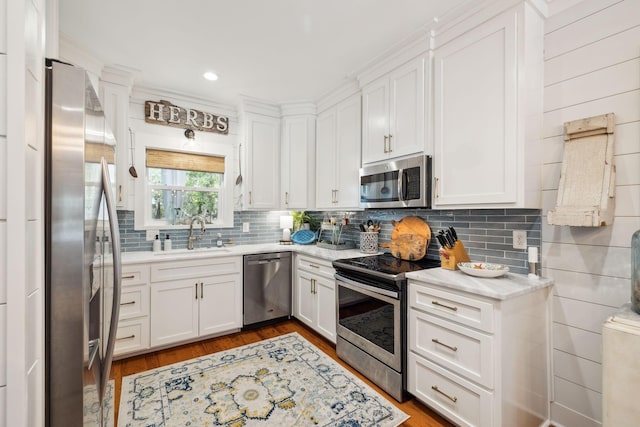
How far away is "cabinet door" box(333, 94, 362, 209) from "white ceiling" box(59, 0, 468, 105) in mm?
304

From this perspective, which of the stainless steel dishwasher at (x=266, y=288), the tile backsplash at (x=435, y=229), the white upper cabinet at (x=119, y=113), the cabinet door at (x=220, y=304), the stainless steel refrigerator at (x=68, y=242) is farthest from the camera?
the stainless steel dishwasher at (x=266, y=288)

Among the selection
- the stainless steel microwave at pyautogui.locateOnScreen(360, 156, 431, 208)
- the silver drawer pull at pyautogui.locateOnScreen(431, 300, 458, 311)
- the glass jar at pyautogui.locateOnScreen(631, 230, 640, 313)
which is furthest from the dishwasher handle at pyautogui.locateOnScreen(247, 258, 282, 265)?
the glass jar at pyautogui.locateOnScreen(631, 230, 640, 313)

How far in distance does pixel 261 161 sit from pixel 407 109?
1902 millimetres

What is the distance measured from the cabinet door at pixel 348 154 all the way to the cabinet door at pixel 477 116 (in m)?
0.93

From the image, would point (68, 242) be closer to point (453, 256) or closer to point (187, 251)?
point (453, 256)

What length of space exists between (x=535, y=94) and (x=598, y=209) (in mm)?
767

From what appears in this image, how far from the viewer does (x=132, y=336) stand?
2.53 m

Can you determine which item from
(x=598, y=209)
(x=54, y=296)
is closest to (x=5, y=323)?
(x=54, y=296)

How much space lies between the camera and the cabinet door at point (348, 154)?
2.92m

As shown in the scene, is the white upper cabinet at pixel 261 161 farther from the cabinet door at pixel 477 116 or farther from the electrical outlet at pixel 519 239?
the electrical outlet at pixel 519 239

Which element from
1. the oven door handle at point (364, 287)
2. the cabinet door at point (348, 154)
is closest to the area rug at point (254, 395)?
the oven door handle at point (364, 287)

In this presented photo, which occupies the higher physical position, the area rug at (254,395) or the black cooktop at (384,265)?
the black cooktop at (384,265)

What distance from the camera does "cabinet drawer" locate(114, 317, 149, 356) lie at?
2486mm

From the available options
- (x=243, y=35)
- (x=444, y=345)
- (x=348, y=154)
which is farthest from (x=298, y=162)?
(x=444, y=345)
